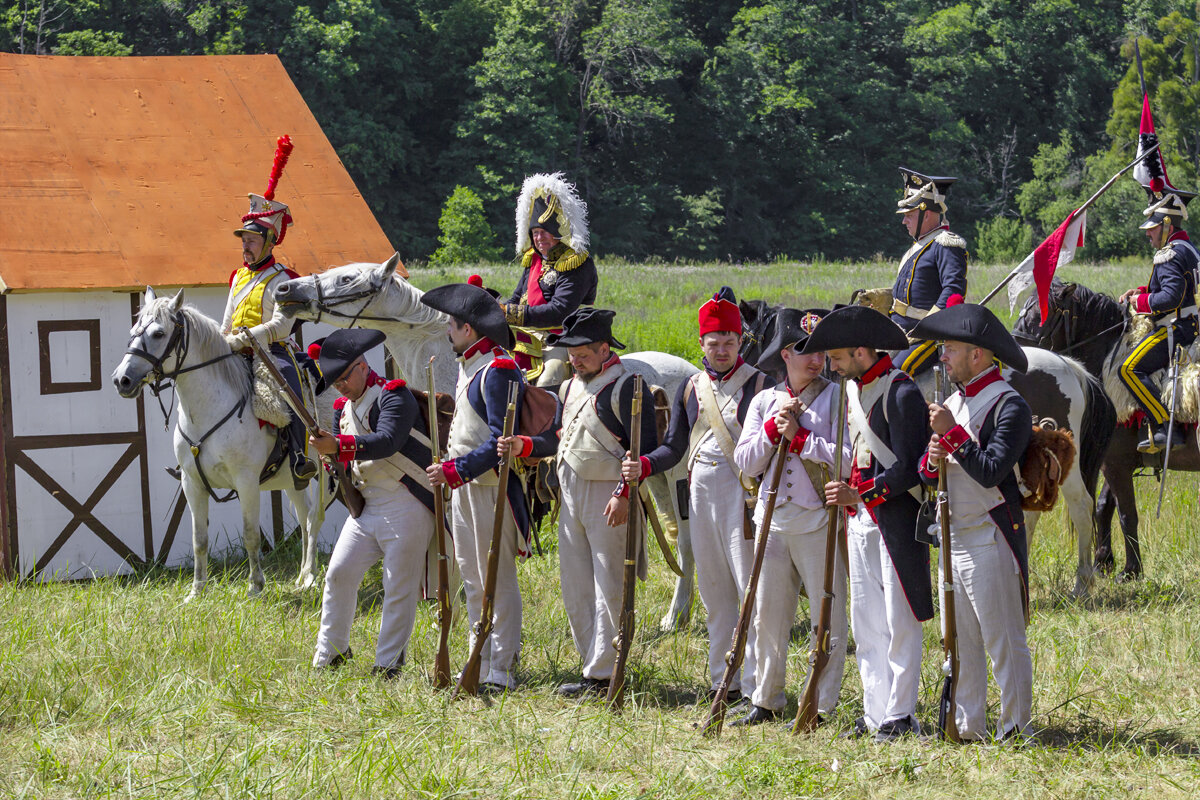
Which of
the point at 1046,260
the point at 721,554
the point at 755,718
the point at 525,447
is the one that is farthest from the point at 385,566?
the point at 1046,260

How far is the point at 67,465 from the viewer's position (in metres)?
10.8

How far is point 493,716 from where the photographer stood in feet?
22.4

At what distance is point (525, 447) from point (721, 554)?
3.80 feet

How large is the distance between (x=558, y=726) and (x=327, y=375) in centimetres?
225

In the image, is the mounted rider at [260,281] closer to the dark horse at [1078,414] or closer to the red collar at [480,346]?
the red collar at [480,346]

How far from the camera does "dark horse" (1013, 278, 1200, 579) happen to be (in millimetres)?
10391

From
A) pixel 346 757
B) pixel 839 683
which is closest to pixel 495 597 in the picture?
pixel 346 757

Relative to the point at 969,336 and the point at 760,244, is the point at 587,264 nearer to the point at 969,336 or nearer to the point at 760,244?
the point at 969,336

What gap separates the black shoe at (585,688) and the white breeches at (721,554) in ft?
1.95

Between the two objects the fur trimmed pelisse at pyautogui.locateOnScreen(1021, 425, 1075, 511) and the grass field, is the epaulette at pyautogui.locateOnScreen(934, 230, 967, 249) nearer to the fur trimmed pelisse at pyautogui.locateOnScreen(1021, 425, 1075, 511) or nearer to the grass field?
the grass field

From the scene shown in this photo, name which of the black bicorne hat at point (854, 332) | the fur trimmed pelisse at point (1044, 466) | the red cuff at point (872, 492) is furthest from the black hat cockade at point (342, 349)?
the fur trimmed pelisse at point (1044, 466)

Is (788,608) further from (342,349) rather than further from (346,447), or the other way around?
(342,349)

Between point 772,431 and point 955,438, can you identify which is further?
point 772,431

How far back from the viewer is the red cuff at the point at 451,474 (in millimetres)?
6988
